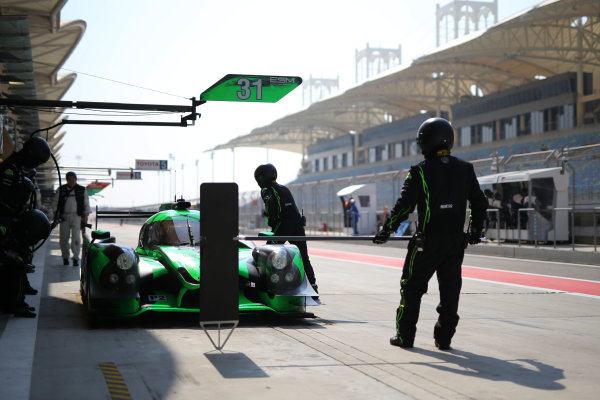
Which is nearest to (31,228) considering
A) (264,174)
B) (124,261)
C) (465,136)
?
(124,261)

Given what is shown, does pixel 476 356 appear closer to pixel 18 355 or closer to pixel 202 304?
pixel 202 304

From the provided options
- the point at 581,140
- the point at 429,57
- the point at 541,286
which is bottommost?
the point at 541,286

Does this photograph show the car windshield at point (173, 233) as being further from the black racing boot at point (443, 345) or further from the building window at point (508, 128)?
the building window at point (508, 128)

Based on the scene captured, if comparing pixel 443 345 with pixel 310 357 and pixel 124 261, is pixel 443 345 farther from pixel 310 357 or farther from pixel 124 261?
pixel 124 261

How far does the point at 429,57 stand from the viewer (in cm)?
4031

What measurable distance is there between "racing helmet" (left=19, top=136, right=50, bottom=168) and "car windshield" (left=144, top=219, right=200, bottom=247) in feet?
4.81

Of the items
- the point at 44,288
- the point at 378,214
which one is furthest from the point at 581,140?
the point at 44,288

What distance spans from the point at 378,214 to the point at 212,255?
2933 centimetres

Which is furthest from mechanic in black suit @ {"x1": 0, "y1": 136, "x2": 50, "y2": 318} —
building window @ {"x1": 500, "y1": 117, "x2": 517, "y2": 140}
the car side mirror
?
building window @ {"x1": 500, "y1": 117, "x2": 517, "y2": 140}

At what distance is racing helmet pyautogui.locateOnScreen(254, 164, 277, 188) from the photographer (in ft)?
29.6

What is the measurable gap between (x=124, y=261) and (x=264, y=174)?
262 centimetres

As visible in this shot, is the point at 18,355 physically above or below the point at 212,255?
below

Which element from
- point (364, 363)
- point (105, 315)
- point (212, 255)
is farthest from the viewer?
point (105, 315)

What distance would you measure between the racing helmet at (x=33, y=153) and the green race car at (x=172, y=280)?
3.35 ft
